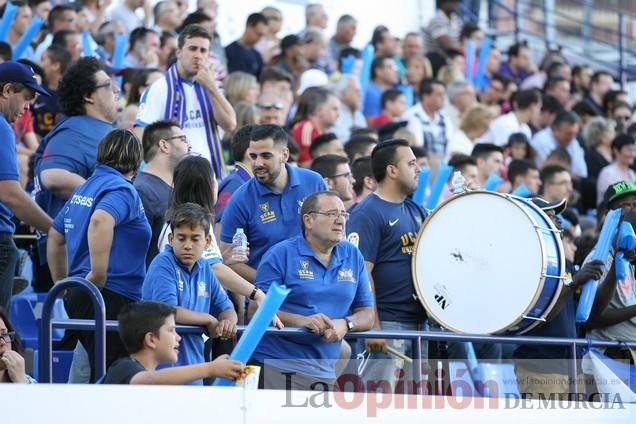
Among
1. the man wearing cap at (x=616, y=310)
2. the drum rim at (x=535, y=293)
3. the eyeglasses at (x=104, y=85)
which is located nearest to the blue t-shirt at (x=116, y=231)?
the eyeglasses at (x=104, y=85)

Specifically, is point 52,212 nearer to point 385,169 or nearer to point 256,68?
point 385,169

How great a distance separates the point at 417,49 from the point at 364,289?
1037cm

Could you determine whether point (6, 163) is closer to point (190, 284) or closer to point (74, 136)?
point (74, 136)

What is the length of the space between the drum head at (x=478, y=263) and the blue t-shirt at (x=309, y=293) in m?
0.86

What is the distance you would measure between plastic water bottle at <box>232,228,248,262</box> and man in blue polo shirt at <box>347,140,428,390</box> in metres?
0.78

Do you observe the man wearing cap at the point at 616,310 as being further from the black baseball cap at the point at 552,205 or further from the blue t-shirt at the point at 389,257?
the blue t-shirt at the point at 389,257

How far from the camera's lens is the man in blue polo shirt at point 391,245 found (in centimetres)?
915

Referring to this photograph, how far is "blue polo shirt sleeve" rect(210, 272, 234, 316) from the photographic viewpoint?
7.61m

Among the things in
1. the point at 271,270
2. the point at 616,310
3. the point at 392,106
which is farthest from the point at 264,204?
the point at 392,106

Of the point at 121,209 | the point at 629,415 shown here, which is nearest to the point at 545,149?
the point at 629,415

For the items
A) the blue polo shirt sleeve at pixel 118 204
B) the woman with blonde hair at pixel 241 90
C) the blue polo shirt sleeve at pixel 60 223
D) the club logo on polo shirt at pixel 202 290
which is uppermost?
the woman with blonde hair at pixel 241 90

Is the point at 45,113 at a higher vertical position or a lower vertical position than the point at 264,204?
higher

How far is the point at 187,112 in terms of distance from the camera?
10234 mm

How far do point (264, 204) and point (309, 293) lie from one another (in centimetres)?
96
